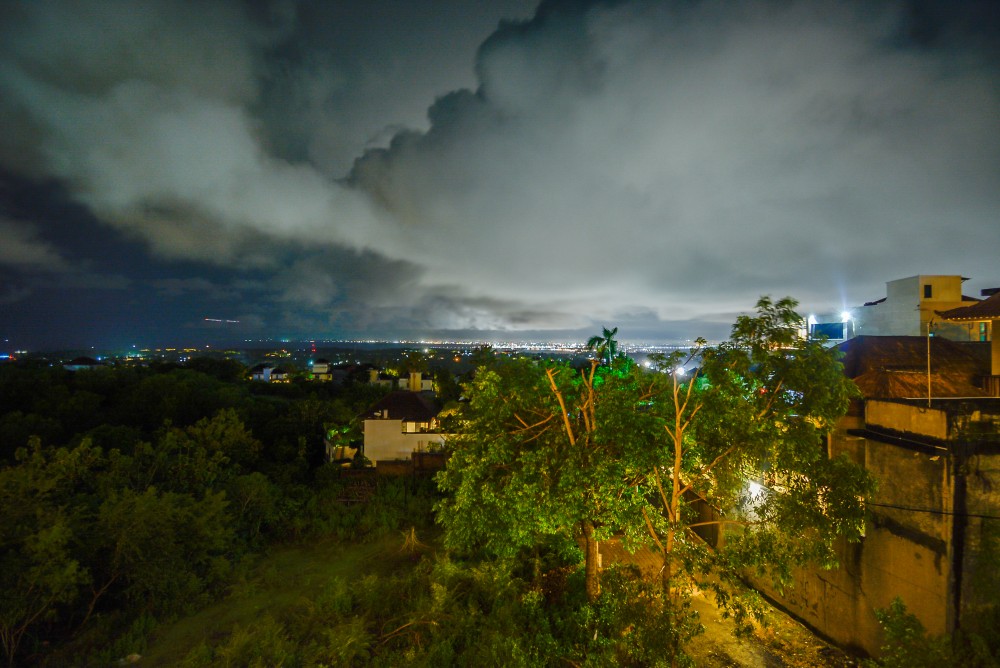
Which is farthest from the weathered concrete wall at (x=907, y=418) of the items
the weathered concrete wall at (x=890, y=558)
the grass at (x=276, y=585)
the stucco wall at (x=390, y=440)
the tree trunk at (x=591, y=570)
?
the stucco wall at (x=390, y=440)

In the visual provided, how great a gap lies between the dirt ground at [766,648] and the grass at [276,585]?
7.78 meters

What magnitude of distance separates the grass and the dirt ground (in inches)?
306

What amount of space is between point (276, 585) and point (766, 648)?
12.4 meters

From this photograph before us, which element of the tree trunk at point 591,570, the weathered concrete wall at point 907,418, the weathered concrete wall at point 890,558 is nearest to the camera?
the weathered concrete wall at point 890,558

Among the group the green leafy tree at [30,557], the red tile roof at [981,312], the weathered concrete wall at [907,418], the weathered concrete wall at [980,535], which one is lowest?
the green leafy tree at [30,557]

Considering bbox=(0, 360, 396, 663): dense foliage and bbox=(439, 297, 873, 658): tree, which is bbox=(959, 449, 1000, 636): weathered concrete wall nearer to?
bbox=(439, 297, 873, 658): tree

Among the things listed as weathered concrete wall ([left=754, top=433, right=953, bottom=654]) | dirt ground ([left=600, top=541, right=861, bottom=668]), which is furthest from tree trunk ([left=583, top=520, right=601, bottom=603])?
weathered concrete wall ([left=754, top=433, right=953, bottom=654])

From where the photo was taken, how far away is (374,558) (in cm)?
1362

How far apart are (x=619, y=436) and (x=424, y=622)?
6033 mm

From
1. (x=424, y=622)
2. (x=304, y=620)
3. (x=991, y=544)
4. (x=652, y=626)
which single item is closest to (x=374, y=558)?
(x=304, y=620)

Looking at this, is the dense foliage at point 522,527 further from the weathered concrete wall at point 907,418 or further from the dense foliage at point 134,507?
the weathered concrete wall at point 907,418

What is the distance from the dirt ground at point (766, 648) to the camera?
29.6 feet

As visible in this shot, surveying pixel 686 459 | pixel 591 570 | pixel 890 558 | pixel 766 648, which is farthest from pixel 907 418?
pixel 591 570

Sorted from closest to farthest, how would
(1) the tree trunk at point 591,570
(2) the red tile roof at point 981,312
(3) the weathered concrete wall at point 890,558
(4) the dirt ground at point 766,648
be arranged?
(3) the weathered concrete wall at point 890,558
(4) the dirt ground at point 766,648
(1) the tree trunk at point 591,570
(2) the red tile roof at point 981,312
